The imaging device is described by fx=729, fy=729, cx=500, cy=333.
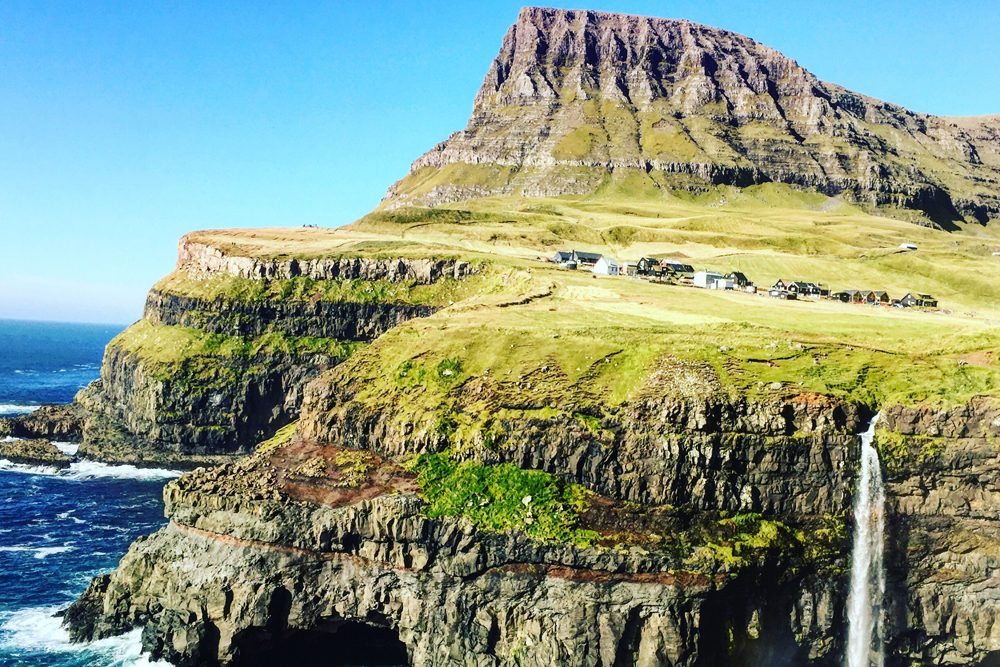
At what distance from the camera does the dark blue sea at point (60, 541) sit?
55.4 metres

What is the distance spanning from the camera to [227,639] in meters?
52.1

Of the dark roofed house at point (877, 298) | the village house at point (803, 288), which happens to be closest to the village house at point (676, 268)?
the village house at point (803, 288)

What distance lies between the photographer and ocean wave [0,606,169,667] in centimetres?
5384

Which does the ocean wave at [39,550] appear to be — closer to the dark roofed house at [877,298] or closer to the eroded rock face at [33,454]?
the eroded rock face at [33,454]

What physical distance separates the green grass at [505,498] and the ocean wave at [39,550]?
43953 mm

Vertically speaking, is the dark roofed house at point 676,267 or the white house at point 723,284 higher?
the dark roofed house at point 676,267

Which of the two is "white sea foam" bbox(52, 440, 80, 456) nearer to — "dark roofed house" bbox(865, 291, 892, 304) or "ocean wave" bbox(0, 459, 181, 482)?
"ocean wave" bbox(0, 459, 181, 482)

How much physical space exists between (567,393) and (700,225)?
139 metres

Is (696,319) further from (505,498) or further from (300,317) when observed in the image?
(300,317)

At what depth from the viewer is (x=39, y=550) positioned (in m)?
74.2

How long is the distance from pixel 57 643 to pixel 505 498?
36729 millimetres

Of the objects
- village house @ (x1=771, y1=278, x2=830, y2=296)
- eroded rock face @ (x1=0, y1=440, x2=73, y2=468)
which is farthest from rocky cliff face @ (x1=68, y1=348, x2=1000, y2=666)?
village house @ (x1=771, y1=278, x2=830, y2=296)

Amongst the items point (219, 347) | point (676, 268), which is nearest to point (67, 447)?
point (219, 347)

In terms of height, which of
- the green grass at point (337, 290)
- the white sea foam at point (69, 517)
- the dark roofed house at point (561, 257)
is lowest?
the white sea foam at point (69, 517)
